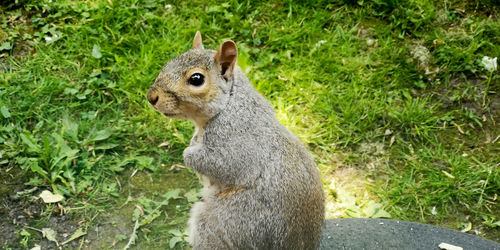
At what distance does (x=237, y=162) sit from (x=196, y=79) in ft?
1.38

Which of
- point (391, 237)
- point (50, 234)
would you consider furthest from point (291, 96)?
point (50, 234)

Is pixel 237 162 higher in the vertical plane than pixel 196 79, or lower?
lower

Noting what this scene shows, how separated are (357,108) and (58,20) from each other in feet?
8.33

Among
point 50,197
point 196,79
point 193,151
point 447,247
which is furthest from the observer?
point 50,197

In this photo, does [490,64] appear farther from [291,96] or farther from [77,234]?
[77,234]

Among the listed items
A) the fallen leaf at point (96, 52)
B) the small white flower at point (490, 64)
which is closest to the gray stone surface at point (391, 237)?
the small white flower at point (490, 64)

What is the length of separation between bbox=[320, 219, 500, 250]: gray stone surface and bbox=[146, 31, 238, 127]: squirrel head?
103 cm

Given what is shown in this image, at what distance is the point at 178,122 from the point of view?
3.76 m

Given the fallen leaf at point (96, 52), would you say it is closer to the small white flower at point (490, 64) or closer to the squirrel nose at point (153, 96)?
the squirrel nose at point (153, 96)

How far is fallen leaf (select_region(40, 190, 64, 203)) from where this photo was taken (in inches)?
126

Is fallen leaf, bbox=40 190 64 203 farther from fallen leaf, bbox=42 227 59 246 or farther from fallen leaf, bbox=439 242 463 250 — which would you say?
fallen leaf, bbox=439 242 463 250

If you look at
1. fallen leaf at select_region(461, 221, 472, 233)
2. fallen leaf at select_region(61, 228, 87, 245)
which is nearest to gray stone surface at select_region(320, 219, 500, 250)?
fallen leaf at select_region(461, 221, 472, 233)

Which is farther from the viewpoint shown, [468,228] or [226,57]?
[468,228]

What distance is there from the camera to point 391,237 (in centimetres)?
285
